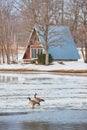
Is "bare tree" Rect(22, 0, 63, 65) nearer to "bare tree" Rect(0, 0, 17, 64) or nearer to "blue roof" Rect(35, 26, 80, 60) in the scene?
"blue roof" Rect(35, 26, 80, 60)

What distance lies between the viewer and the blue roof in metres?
66.8

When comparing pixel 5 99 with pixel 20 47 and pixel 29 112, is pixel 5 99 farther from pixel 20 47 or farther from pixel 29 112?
pixel 20 47

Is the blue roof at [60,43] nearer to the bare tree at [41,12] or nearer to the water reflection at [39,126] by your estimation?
the bare tree at [41,12]

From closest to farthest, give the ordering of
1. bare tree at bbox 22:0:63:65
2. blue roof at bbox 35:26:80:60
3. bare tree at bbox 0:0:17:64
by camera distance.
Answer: bare tree at bbox 22:0:63:65
blue roof at bbox 35:26:80:60
bare tree at bbox 0:0:17:64

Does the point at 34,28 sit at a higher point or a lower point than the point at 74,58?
higher

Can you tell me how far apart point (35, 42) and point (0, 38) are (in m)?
6.72

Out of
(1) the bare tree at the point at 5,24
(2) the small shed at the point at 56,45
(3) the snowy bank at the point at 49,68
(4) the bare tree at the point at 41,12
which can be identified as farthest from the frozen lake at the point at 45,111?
(1) the bare tree at the point at 5,24

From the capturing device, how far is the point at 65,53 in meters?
70.1

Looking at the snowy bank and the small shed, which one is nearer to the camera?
the snowy bank

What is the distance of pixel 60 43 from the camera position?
6838 centimetres

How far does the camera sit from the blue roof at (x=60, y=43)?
2630 inches

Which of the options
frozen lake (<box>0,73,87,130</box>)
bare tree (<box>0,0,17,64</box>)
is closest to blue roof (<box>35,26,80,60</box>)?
bare tree (<box>0,0,17,64</box>)

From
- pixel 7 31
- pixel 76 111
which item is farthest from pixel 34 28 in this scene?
pixel 76 111

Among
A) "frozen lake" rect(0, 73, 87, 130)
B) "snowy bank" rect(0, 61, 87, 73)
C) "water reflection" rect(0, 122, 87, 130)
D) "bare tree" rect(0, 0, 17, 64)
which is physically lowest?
"snowy bank" rect(0, 61, 87, 73)
